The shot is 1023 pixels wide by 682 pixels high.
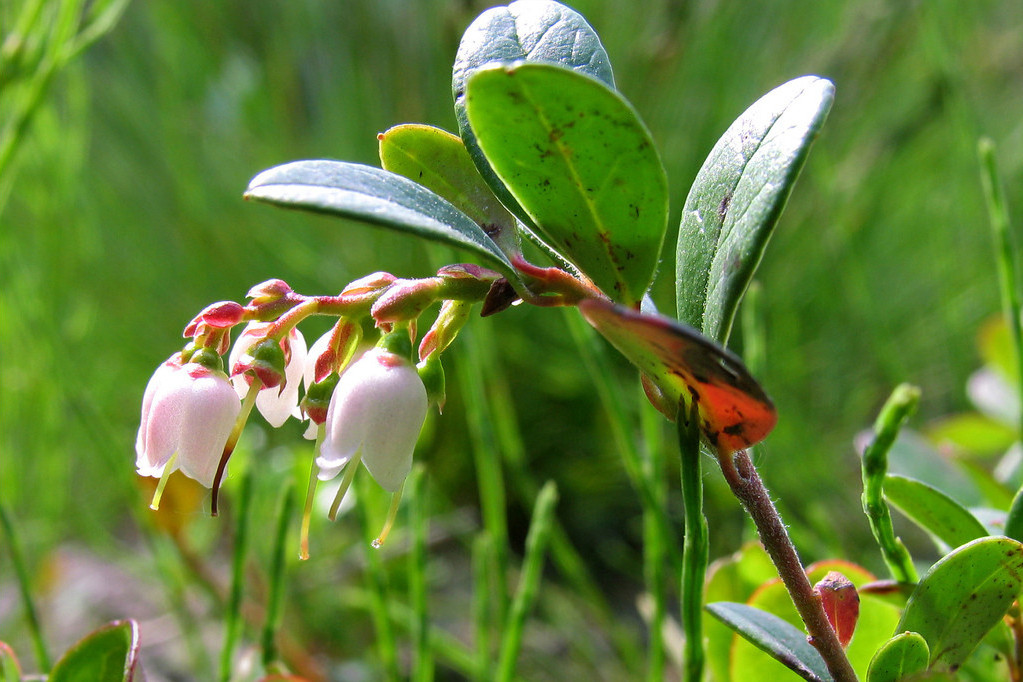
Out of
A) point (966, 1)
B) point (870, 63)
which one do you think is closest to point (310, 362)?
point (966, 1)

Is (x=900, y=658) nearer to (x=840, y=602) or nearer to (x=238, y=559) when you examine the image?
(x=840, y=602)

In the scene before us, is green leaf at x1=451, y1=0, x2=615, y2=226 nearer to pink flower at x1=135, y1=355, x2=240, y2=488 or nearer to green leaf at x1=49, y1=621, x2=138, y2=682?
pink flower at x1=135, y1=355, x2=240, y2=488

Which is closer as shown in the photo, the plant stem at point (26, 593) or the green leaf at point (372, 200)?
the green leaf at point (372, 200)

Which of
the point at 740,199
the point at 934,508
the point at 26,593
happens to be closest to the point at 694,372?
the point at 740,199

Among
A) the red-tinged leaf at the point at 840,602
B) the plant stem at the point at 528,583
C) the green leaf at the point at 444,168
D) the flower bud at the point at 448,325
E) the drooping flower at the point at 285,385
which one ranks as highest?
the green leaf at the point at 444,168

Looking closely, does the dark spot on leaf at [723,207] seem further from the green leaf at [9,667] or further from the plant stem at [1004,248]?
the green leaf at [9,667]

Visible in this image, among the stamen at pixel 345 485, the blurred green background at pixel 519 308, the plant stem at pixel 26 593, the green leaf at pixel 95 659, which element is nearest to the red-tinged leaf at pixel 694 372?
the stamen at pixel 345 485

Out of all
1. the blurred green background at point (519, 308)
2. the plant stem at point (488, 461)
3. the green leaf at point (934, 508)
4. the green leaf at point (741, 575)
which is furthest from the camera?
the blurred green background at point (519, 308)
